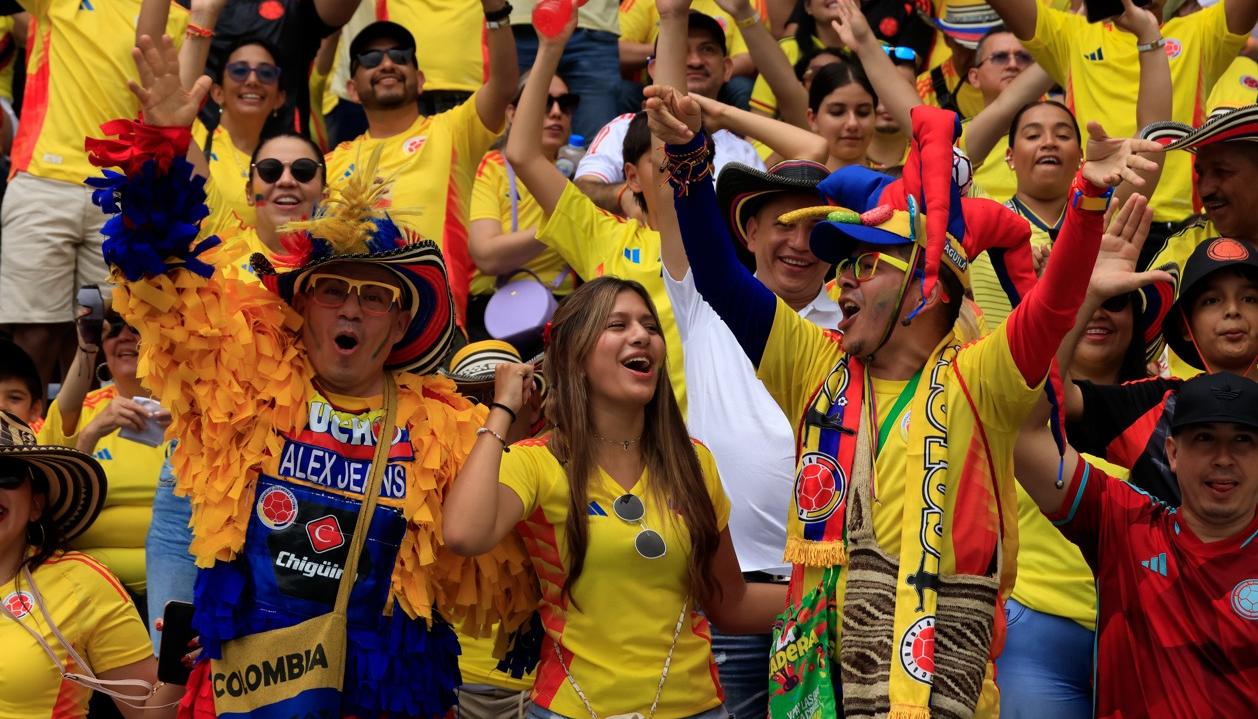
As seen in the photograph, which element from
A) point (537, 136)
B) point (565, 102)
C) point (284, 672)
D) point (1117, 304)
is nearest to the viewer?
point (284, 672)

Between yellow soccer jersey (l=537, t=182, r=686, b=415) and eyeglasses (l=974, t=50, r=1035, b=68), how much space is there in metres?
3.23

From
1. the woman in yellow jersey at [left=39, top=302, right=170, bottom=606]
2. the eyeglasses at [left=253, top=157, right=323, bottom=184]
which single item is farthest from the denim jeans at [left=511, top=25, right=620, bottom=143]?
the woman in yellow jersey at [left=39, top=302, right=170, bottom=606]

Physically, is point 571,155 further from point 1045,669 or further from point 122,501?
point 1045,669

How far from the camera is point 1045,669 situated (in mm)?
5352

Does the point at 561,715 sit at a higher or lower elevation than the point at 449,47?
lower

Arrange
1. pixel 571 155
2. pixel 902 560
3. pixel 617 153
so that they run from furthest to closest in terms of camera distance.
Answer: pixel 571 155 < pixel 617 153 < pixel 902 560

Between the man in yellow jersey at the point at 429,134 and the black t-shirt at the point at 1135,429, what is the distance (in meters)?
2.99

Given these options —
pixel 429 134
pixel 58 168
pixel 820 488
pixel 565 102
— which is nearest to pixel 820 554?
pixel 820 488

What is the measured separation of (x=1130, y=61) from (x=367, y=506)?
481cm

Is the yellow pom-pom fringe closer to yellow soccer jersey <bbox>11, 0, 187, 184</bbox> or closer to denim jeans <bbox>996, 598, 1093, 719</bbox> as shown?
denim jeans <bbox>996, 598, 1093, 719</bbox>

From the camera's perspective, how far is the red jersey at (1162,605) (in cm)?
473

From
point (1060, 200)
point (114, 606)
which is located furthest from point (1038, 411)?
point (114, 606)

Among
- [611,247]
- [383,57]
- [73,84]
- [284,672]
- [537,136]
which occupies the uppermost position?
[383,57]

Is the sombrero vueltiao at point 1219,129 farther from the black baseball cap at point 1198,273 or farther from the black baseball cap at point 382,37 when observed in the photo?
the black baseball cap at point 382,37
